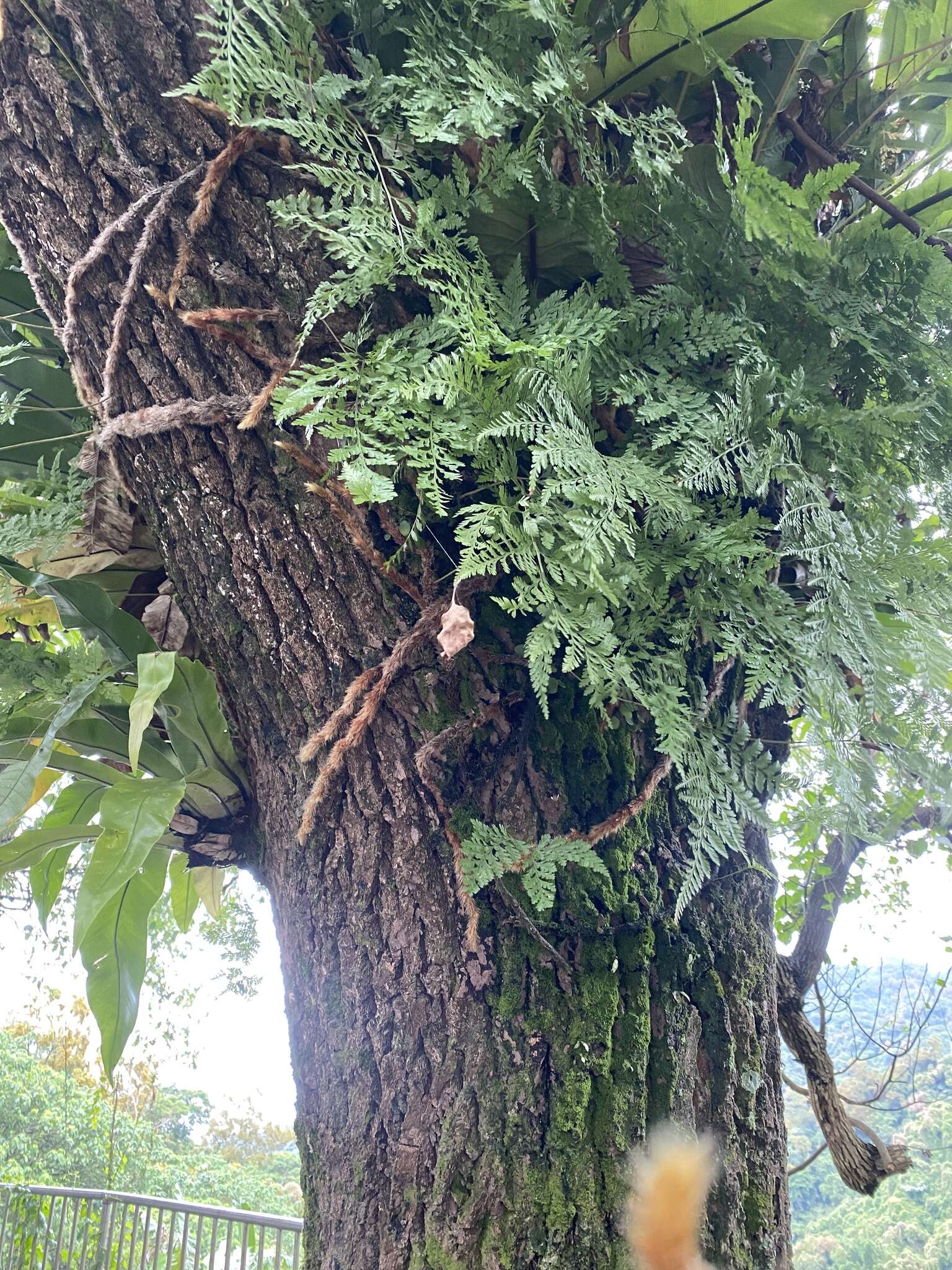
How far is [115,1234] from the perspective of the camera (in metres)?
2.95

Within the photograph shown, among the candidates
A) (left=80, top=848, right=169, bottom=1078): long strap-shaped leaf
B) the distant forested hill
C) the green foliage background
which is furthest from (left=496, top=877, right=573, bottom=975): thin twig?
the green foliage background

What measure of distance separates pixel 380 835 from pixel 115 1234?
132 inches

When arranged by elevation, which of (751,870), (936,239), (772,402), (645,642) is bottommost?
(751,870)

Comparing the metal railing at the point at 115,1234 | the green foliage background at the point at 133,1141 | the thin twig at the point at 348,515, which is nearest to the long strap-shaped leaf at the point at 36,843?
the thin twig at the point at 348,515

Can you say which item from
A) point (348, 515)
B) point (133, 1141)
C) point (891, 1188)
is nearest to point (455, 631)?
point (348, 515)

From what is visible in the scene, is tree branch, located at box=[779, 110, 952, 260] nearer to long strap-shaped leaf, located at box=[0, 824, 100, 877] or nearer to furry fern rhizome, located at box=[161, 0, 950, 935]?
furry fern rhizome, located at box=[161, 0, 950, 935]

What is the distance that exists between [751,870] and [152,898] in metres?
0.44

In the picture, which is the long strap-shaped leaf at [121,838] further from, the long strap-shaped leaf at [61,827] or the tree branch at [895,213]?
the tree branch at [895,213]

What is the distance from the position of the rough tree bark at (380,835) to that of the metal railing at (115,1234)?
2.53 meters

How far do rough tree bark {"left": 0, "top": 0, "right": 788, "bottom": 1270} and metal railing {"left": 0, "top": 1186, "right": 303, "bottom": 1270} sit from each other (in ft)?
8.31

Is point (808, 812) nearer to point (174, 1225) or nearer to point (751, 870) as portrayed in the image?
point (751, 870)

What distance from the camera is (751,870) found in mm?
600

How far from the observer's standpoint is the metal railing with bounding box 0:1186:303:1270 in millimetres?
2617

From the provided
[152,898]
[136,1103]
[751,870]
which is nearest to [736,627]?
[751,870]
